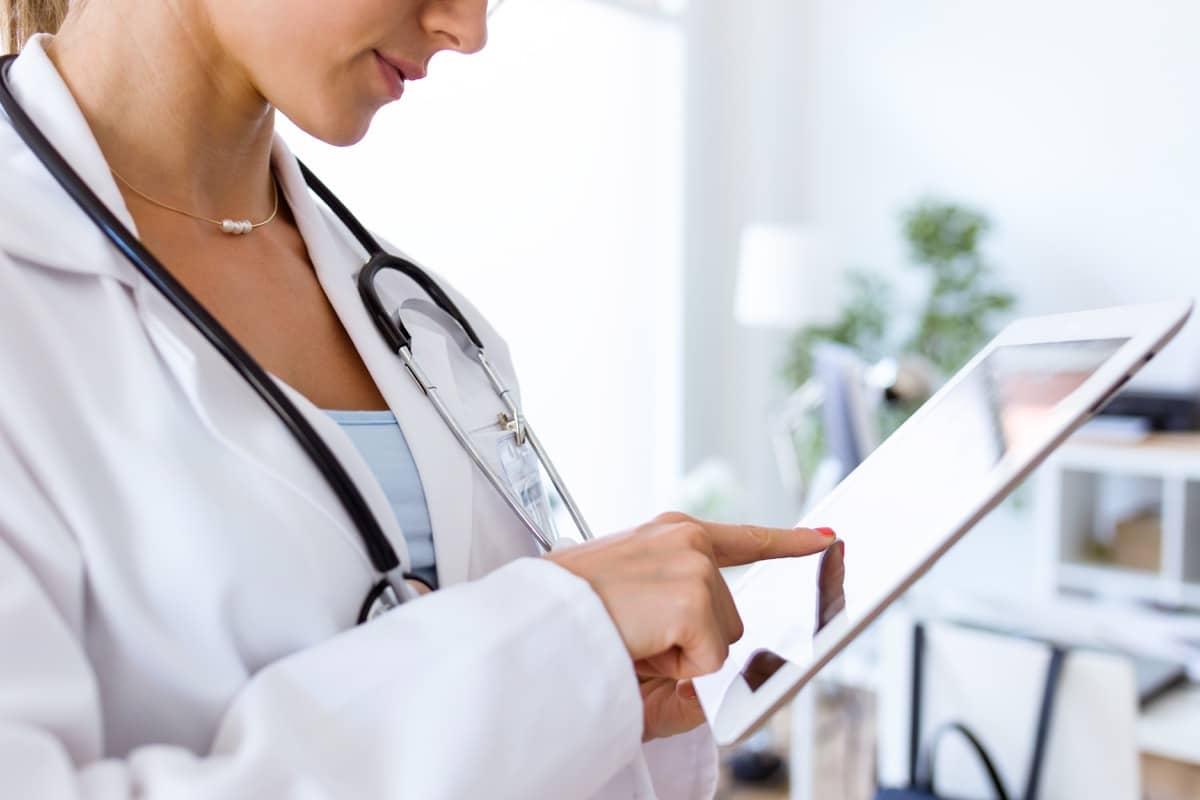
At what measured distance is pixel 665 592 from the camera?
62 centimetres

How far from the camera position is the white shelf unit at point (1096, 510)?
2924 mm

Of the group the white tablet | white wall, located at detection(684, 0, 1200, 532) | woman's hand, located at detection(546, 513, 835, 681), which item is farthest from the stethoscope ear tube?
white wall, located at detection(684, 0, 1200, 532)

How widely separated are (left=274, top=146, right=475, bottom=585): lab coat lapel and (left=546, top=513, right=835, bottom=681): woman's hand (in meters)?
0.14

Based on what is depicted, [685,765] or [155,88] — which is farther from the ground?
[155,88]

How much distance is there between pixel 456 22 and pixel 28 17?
410 millimetres

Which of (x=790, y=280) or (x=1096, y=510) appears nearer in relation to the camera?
(x=790, y=280)

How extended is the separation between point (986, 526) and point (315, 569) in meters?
3.46

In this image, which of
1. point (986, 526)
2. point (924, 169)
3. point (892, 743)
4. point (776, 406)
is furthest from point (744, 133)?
point (892, 743)

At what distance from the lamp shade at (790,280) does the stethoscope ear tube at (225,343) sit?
263 centimetres

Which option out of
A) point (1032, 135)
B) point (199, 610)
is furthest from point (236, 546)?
point (1032, 135)

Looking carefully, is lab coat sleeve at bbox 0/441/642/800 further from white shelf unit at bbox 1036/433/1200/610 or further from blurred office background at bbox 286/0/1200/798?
white shelf unit at bbox 1036/433/1200/610

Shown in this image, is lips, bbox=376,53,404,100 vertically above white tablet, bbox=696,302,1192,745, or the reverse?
lips, bbox=376,53,404,100

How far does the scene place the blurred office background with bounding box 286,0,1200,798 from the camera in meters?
2.96

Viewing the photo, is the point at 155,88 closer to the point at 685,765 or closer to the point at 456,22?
the point at 456,22
